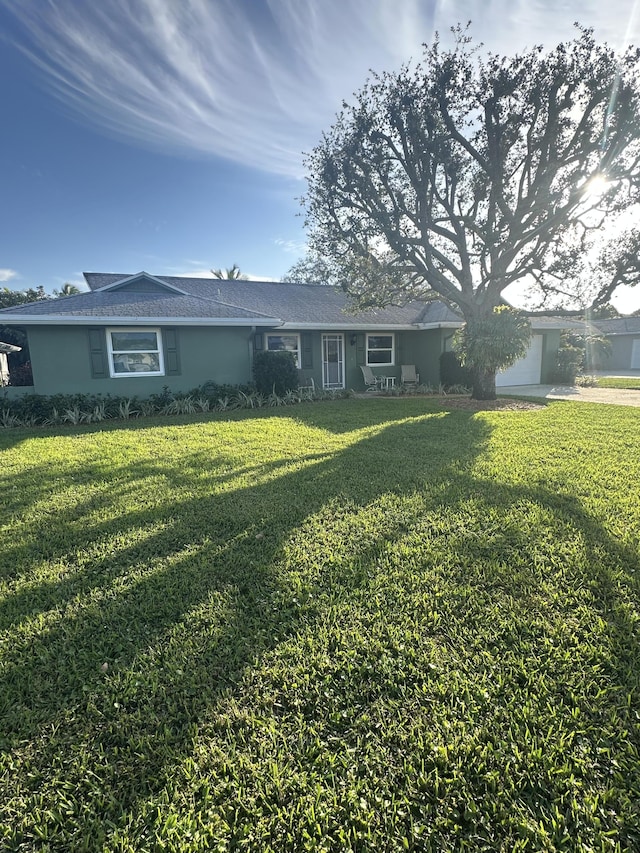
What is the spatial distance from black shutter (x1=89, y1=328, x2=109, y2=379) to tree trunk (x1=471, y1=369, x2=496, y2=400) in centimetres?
→ 1040

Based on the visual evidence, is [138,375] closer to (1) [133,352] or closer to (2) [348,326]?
(1) [133,352]

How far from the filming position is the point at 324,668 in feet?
6.88

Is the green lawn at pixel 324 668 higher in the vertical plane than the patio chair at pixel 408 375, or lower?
lower

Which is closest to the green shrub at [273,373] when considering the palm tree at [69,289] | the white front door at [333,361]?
the white front door at [333,361]

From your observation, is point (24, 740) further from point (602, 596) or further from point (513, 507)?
point (513, 507)

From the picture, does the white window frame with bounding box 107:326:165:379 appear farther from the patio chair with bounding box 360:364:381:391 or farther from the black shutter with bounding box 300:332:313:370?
the patio chair with bounding box 360:364:381:391

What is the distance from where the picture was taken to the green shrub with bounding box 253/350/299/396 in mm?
12289

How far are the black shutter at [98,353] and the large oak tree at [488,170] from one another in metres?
7.86

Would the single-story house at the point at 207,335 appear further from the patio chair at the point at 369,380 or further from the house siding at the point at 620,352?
the house siding at the point at 620,352

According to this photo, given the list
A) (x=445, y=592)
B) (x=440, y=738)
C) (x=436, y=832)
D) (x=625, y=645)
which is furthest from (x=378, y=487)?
(x=436, y=832)

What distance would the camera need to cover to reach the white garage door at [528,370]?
17.7 m

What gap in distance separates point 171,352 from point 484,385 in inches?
360

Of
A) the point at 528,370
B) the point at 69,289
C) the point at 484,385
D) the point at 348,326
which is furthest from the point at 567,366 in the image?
the point at 69,289

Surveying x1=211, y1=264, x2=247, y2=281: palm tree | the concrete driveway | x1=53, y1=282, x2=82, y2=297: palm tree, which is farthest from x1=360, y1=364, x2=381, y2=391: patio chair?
x1=53, y1=282, x2=82, y2=297: palm tree
